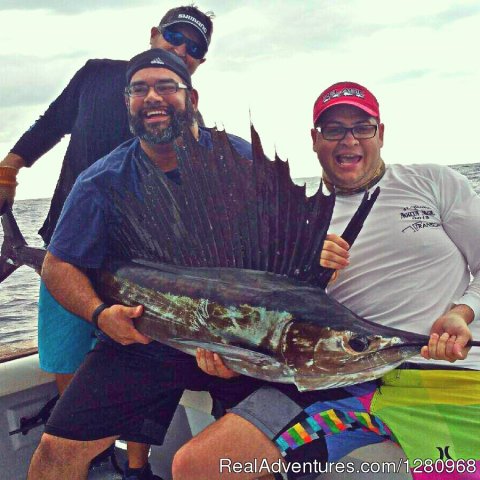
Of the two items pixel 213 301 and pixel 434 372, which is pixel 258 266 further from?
pixel 434 372

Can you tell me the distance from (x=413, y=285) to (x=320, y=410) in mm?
450

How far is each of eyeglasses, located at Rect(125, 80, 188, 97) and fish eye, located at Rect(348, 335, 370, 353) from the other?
102 cm

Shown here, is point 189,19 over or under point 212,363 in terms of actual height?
over

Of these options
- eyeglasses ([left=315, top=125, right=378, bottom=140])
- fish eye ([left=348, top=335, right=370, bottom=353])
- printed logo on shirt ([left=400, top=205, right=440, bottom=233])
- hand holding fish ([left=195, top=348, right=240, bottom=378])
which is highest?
eyeglasses ([left=315, top=125, right=378, bottom=140])

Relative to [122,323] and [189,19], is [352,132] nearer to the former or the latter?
[122,323]

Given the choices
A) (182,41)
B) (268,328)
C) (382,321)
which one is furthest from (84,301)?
(182,41)

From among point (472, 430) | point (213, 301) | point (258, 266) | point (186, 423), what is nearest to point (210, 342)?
point (213, 301)

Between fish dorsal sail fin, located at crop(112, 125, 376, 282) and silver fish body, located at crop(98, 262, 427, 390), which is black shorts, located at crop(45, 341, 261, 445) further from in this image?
fish dorsal sail fin, located at crop(112, 125, 376, 282)

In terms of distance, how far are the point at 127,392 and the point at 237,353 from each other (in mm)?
512

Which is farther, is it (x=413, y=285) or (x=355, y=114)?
(x=355, y=114)

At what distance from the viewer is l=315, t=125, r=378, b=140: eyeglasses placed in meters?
1.72

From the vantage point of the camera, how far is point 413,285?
1598mm

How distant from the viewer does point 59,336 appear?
2225mm

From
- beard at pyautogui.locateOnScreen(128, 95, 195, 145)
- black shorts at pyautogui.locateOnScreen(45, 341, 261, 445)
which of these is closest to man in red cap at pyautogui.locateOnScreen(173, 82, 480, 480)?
black shorts at pyautogui.locateOnScreen(45, 341, 261, 445)
